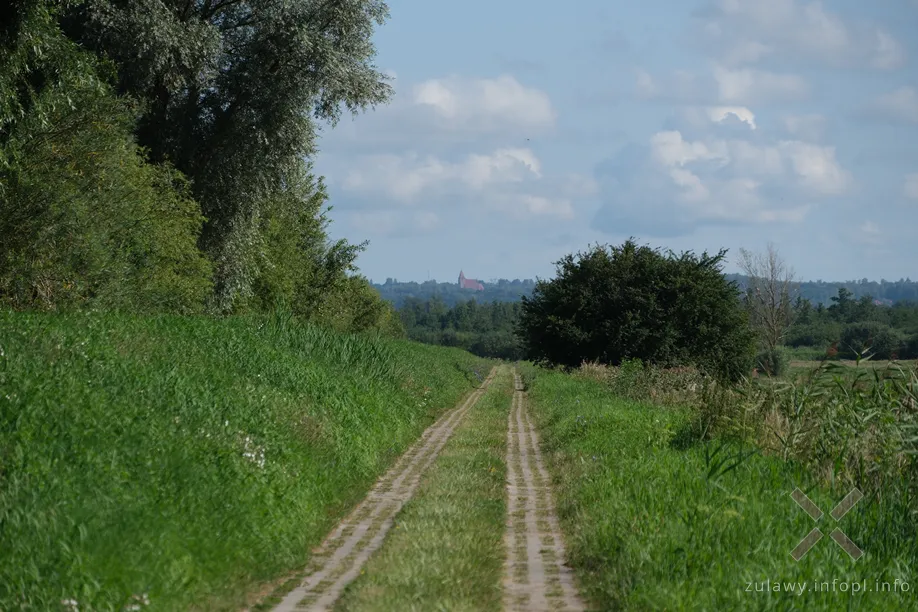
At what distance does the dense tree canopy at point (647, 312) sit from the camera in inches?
1783

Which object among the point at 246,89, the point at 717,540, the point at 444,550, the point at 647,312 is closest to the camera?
the point at 717,540

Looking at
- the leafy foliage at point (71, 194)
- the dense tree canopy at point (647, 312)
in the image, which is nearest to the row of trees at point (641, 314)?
the dense tree canopy at point (647, 312)

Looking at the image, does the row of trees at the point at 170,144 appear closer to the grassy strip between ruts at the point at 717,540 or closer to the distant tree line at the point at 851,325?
the grassy strip between ruts at the point at 717,540

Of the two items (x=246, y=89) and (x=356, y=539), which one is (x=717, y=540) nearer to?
→ (x=356, y=539)

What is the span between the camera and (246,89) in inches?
1169

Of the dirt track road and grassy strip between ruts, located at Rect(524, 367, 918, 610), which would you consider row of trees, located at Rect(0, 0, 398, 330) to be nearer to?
the dirt track road

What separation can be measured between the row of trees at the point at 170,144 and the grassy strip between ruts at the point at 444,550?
12299 millimetres

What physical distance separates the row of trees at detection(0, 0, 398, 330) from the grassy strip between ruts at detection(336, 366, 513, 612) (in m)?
12.3

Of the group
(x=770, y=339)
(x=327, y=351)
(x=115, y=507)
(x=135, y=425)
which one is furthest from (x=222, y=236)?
(x=770, y=339)

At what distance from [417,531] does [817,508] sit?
4.18 m

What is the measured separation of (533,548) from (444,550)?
1194 mm

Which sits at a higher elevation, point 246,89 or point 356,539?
point 246,89

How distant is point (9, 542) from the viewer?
6.80m

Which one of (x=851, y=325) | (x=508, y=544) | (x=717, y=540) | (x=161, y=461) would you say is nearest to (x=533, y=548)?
(x=508, y=544)
